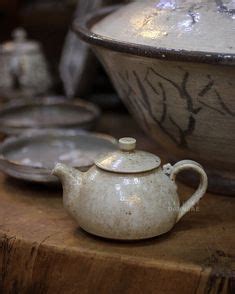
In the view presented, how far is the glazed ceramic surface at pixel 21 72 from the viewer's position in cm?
157

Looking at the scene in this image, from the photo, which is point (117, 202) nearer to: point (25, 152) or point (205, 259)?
point (205, 259)

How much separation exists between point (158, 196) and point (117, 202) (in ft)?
0.17

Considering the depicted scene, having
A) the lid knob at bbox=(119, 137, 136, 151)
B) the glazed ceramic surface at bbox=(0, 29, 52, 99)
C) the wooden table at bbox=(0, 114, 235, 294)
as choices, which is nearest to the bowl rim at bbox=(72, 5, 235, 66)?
the lid knob at bbox=(119, 137, 136, 151)

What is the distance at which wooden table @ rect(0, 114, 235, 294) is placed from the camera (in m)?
0.76

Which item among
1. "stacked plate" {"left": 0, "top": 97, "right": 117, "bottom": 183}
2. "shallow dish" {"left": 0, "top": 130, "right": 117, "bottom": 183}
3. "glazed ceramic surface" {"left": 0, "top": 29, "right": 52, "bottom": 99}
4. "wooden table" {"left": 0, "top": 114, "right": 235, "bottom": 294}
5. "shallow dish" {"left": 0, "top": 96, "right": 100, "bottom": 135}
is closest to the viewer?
"wooden table" {"left": 0, "top": 114, "right": 235, "bottom": 294}

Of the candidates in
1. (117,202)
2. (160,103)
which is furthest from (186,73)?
(117,202)

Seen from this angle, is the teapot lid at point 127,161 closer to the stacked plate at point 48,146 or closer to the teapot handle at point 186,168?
the teapot handle at point 186,168

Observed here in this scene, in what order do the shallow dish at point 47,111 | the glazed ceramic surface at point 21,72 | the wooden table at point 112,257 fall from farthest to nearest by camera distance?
the glazed ceramic surface at point 21,72
the shallow dish at point 47,111
the wooden table at point 112,257

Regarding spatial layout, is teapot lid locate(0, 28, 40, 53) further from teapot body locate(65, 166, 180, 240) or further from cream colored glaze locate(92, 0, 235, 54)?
teapot body locate(65, 166, 180, 240)

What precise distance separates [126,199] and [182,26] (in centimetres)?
26

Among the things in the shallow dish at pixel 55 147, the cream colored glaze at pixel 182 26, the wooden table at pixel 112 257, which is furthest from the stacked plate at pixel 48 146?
the cream colored glaze at pixel 182 26

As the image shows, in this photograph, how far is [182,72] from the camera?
32.9 inches

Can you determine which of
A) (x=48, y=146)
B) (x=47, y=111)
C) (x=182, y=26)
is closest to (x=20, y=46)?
(x=47, y=111)

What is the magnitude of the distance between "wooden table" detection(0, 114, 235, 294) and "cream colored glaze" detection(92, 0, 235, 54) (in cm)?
24
